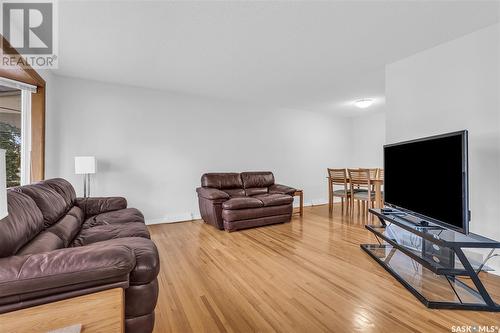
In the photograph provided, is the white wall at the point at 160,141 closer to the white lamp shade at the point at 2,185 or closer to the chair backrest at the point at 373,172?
the chair backrest at the point at 373,172

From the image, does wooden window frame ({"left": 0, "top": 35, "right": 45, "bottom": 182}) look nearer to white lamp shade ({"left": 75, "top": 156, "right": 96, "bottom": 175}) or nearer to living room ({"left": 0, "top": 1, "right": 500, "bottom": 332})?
living room ({"left": 0, "top": 1, "right": 500, "bottom": 332})

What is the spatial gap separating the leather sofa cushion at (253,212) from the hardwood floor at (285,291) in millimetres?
439

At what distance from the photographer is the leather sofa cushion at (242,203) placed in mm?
3688

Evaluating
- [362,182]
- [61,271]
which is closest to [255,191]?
[362,182]

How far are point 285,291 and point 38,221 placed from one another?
1.93 meters

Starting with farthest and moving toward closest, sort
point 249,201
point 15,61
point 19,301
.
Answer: point 249,201 → point 15,61 → point 19,301

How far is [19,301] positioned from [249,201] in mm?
2997

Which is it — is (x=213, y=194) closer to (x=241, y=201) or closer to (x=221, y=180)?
(x=241, y=201)

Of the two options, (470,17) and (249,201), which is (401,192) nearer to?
(470,17)

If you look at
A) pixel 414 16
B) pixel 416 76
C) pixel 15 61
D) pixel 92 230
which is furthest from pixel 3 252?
pixel 416 76

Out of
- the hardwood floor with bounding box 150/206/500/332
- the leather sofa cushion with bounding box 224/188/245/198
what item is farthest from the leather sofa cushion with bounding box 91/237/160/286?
the leather sofa cushion with bounding box 224/188/245/198

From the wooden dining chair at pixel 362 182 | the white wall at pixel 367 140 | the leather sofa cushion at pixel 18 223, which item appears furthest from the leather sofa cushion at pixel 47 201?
the white wall at pixel 367 140

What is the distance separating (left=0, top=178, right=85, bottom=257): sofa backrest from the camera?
125cm

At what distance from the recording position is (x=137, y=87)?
4066 millimetres
